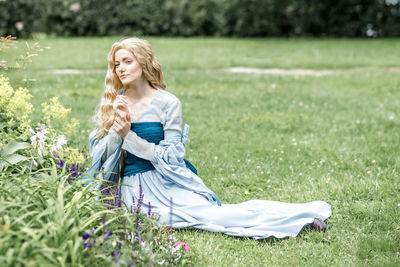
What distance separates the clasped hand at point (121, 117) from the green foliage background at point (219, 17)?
1329cm

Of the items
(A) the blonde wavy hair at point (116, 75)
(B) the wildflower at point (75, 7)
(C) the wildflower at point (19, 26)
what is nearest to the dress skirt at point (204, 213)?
(A) the blonde wavy hair at point (116, 75)

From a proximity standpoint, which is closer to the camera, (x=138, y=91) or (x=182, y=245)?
(x=182, y=245)

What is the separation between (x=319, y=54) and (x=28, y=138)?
381 inches

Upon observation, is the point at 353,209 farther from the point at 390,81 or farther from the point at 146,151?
the point at 390,81

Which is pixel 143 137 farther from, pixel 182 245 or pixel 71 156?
pixel 182 245

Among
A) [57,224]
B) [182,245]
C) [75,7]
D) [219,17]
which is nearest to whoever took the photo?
[57,224]

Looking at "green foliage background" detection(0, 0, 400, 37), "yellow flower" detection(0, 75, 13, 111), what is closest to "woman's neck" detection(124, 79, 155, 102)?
"yellow flower" detection(0, 75, 13, 111)

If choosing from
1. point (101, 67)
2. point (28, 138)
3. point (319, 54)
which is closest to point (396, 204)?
point (28, 138)

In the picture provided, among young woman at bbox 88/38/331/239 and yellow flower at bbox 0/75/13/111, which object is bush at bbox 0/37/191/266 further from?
young woman at bbox 88/38/331/239

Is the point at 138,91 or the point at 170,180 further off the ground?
the point at 138,91

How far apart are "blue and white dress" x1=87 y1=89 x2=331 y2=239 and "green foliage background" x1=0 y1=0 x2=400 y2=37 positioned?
43.0 feet

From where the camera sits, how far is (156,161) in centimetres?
350

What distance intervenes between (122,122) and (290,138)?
295 centimetres

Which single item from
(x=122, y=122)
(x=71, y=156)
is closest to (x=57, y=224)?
(x=122, y=122)
